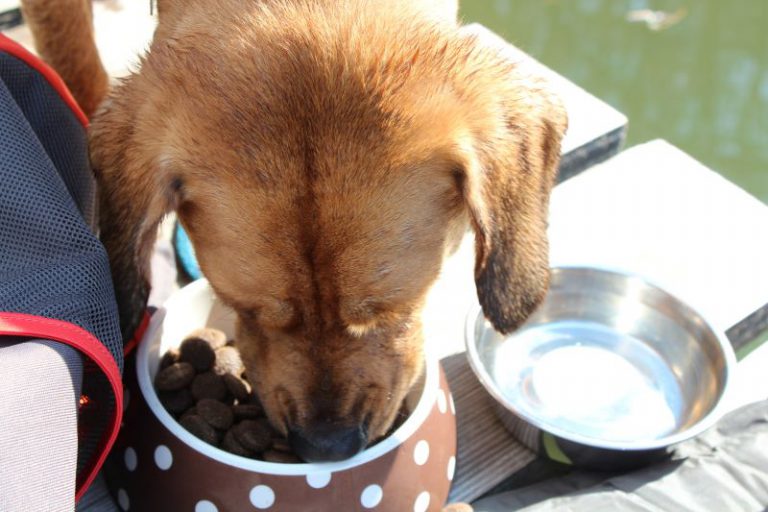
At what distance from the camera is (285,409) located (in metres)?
2.61

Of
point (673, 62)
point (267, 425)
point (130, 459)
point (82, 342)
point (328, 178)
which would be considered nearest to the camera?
point (82, 342)

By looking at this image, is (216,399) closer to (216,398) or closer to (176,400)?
(216,398)

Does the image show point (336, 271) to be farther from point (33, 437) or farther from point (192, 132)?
point (33, 437)

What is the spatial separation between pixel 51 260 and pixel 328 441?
85cm

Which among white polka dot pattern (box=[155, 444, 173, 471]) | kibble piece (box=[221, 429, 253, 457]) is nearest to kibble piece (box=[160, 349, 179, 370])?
kibble piece (box=[221, 429, 253, 457])

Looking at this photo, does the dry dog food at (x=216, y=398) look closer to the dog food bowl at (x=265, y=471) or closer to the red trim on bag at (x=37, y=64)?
the dog food bowl at (x=265, y=471)

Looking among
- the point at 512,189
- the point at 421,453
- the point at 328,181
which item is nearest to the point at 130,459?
the point at 421,453

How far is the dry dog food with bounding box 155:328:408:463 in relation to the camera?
9.36 ft

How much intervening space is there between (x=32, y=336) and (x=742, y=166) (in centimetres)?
530

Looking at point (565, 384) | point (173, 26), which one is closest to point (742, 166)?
point (565, 384)

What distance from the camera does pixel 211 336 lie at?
322cm

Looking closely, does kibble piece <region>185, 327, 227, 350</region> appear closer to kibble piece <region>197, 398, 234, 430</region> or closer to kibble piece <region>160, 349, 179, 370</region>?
kibble piece <region>160, 349, 179, 370</region>

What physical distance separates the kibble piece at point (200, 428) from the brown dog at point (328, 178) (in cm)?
29

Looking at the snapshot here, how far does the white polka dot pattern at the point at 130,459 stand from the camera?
2.76m
